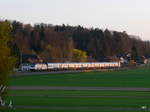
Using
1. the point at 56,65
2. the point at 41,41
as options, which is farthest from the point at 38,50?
the point at 56,65

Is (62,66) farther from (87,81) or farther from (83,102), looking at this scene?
(83,102)

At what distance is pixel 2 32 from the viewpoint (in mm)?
34406

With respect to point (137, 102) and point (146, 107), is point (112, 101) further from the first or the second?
point (146, 107)

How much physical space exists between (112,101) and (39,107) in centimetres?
681

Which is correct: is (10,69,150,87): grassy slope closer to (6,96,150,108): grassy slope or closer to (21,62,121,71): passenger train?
(6,96,150,108): grassy slope

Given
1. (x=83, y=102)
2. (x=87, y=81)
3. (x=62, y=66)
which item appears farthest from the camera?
(x=62, y=66)

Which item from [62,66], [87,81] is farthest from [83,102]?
[62,66]

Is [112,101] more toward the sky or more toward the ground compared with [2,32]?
more toward the ground

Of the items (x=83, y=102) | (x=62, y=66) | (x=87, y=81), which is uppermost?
(x=62, y=66)

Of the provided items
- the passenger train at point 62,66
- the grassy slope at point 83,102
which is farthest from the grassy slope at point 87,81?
the passenger train at point 62,66

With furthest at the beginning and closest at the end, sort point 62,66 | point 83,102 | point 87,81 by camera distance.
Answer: point 62,66
point 87,81
point 83,102

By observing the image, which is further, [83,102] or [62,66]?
[62,66]

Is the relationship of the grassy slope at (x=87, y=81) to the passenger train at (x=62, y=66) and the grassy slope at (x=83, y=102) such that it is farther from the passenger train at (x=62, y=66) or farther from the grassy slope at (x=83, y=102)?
the passenger train at (x=62, y=66)

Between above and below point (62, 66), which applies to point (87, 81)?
below
